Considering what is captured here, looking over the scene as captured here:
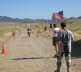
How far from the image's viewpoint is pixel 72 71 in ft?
39.7

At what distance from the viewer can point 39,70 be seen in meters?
→ 12.5

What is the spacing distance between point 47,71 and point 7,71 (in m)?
1.66

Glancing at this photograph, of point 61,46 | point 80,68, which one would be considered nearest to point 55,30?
point 80,68

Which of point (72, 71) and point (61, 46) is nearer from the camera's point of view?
point (61, 46)

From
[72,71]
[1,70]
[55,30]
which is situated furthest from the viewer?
[55,30]

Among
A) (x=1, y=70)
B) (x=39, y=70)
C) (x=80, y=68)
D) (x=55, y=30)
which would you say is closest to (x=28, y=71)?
(x=39, y=70)

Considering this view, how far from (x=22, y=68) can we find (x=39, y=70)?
41.5 inches

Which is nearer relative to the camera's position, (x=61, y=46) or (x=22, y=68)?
(x=61, y=46)

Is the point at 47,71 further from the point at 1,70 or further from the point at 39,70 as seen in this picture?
the point at 1,70

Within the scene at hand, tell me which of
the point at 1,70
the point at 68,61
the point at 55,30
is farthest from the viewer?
the point at 55,30

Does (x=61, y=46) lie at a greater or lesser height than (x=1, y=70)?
greater

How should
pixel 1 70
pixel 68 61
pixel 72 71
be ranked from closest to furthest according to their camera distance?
1. pixel 68 61
2. pixel 72 71
3. pixel 1 70

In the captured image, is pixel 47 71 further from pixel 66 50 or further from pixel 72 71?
pixel 66 50

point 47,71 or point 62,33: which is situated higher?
point 62,33
